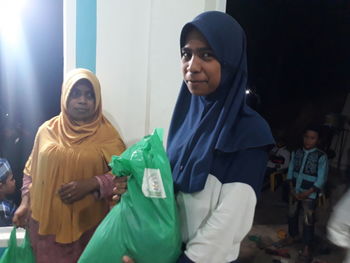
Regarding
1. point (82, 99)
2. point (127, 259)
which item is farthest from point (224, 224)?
point (82, 99)

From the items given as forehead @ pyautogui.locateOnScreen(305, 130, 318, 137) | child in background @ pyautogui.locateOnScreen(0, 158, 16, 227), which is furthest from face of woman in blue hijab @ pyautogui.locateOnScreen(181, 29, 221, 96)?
forehead @ pyautogui.locateOnScreen(305, 130, 318, 137)

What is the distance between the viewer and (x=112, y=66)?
5.19 feet

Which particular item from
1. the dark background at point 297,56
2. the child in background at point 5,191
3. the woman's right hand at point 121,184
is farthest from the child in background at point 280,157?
the woman's right hand at point 121,184

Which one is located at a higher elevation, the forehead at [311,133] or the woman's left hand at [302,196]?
the forehead at [311,133]

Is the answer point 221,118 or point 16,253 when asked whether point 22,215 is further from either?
point 221,118

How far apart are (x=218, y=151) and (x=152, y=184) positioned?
0.65ft

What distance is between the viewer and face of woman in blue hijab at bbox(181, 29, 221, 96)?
0.85m

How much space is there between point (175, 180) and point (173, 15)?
35.7 inches

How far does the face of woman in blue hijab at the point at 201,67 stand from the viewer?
2.79 ft

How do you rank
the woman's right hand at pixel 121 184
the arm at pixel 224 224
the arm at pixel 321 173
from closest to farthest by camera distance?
the arm at pixel 224 224, the woman's right hand at pixel 121 184, the arm at pixel 321 173

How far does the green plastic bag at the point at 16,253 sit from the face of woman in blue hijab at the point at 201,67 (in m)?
1.08

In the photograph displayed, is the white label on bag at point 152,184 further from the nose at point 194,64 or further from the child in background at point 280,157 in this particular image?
the child in background at point 280,157

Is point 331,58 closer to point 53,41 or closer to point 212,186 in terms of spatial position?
point 53,41

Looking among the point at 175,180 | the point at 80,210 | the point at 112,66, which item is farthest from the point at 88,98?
the point at 175,180
